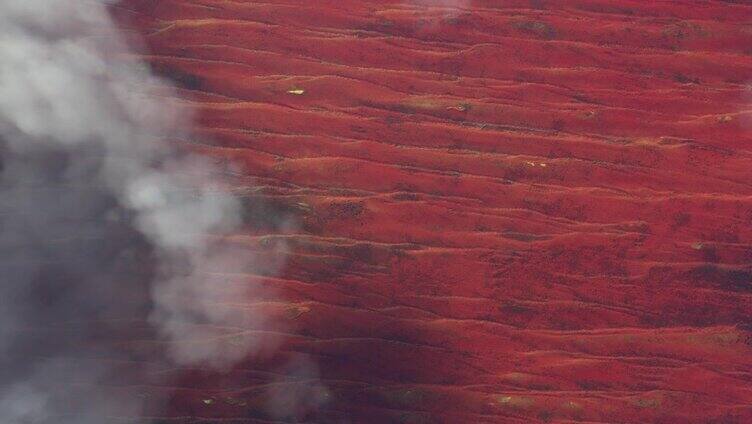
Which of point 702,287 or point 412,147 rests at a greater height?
point 412,147

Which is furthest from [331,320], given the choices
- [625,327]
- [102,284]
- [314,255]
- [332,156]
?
→ [625,327]

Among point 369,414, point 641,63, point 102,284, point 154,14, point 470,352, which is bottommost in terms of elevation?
point 369,414

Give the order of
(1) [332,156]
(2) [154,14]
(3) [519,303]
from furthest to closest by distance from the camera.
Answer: (2) [154,14] < (1) [332,156] < (3) [519,303]

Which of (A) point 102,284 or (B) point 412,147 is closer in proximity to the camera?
(A) point 102,284

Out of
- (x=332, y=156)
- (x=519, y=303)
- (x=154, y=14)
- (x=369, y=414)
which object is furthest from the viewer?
(x=154, y=14)

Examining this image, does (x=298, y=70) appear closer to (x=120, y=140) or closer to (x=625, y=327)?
(x=120, y=140)
